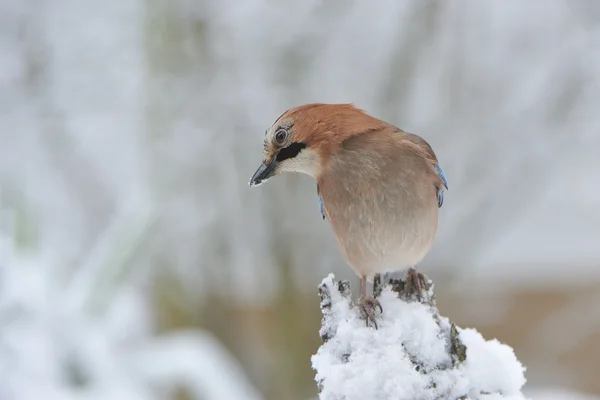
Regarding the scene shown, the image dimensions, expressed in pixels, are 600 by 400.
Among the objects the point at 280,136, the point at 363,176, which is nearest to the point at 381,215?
the point at 363,176

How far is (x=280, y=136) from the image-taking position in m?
1.71

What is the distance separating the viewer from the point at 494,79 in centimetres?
421

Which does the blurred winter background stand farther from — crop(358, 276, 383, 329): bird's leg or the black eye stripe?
crop(358, 276, 383, 329): bird's leg

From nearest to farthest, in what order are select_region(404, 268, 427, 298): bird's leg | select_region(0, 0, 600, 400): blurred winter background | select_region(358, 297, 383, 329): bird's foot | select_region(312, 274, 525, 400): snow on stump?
1. select_region(312, 274, 525, 400): snow on stump
2. select_region(358, 297, 383, 329): bird's foot
3. select_region(404, 268, 427, 298): bird's leg
4. select_region(0, 0, 600, 400): blurred winter background

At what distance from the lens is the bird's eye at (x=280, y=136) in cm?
170

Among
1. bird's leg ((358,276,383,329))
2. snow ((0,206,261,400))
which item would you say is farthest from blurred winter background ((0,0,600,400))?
bird's leg ((358,276,383,329))

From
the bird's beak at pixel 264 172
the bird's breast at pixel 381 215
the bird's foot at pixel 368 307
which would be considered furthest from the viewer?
the bird's breast at pixel 381 215

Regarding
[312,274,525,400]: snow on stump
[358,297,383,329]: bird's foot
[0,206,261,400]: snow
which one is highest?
[0,206,261,400]: snow

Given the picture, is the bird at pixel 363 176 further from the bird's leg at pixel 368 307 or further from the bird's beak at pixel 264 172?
the bird's leg at pixel 368 307

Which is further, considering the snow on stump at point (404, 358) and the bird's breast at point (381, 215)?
the bird's breast at point (381, 215)

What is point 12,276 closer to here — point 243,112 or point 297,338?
point 243,112

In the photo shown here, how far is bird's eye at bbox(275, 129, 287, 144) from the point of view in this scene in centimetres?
170

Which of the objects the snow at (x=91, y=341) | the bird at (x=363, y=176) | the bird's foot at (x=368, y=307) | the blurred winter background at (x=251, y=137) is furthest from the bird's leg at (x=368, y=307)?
the blurred winter background at (x=251, y=137)

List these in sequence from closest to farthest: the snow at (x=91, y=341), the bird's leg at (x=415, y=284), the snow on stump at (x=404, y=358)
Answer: the snow on stump at (x=404, y=358), the bird's leg at (x=415, y=284), the snow at (x=91, y=341)
